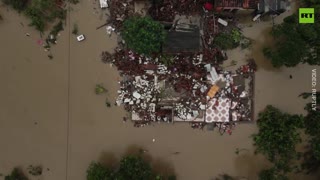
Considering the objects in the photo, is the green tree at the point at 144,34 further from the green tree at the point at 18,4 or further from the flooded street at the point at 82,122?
the green tree at the point at 18,4

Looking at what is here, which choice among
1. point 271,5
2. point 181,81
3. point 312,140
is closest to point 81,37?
point 181,81

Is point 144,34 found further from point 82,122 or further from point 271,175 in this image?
point 271,175

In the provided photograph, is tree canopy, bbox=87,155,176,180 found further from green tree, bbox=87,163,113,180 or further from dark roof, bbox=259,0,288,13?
dark roof, bbox=259,0,288,13

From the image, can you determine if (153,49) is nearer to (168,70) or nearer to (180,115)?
(168,70)

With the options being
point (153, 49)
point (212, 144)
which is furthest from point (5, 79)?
point (212, 144)

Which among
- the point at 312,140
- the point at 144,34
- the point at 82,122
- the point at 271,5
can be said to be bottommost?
the point at 312,140

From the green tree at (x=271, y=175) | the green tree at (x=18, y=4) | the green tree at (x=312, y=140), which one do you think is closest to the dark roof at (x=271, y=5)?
the green tree at (x=312, y=140)
